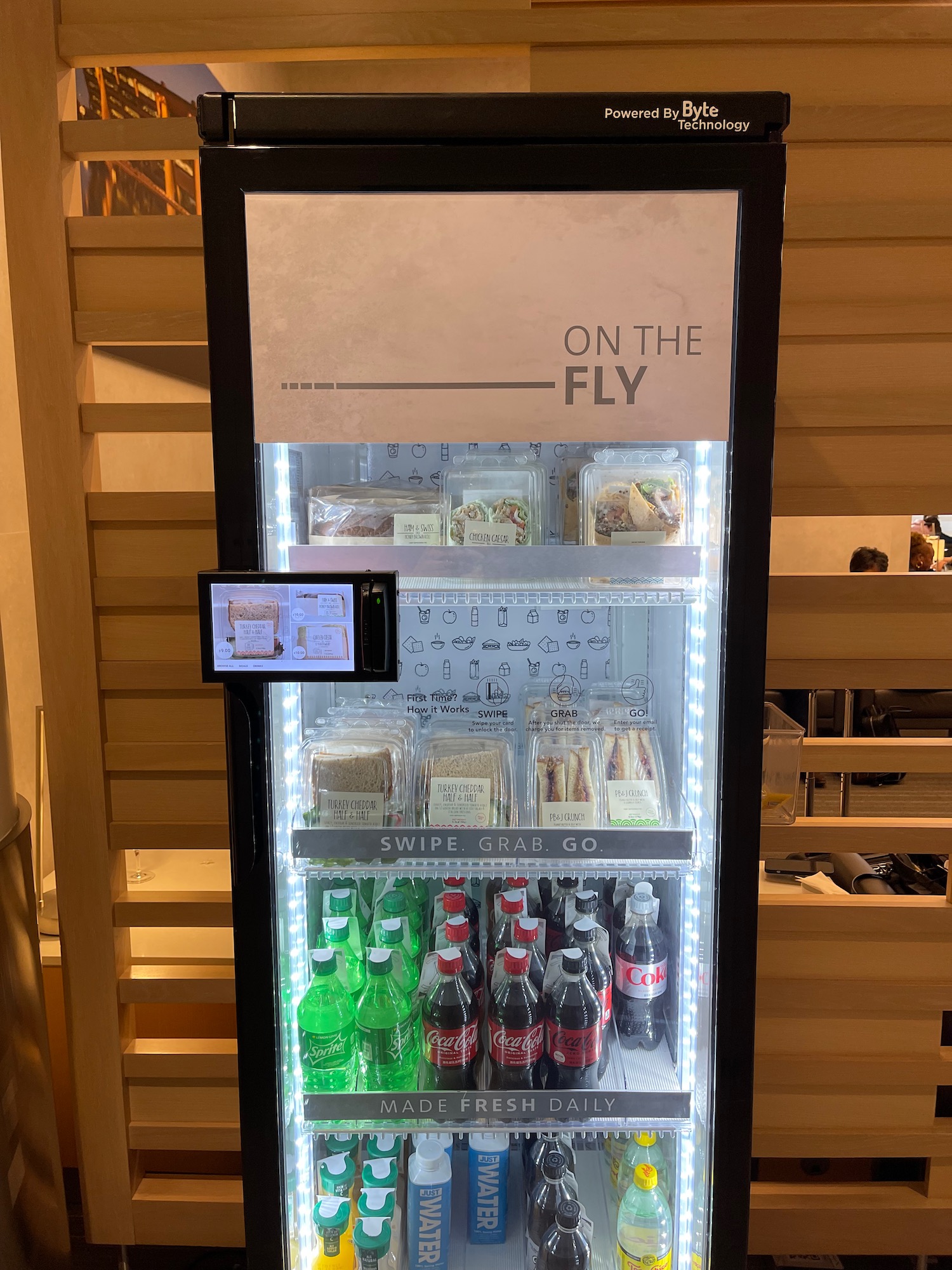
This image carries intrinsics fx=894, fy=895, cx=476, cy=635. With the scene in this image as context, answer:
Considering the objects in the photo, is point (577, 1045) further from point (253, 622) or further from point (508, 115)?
point (508, 115)

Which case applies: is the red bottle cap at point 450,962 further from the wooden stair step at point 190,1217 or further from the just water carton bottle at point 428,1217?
the wooden stair step at point 190,1217

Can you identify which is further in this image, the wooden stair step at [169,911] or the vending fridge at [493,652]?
the wooden stair step at [169,911]

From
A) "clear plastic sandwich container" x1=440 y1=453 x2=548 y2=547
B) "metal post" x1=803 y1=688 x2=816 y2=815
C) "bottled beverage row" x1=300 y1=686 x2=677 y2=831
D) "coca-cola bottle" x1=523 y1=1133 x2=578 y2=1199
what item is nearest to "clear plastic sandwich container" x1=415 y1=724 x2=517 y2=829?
"bottled beverage row" x1=300 y1=686 x2=677 y2=831

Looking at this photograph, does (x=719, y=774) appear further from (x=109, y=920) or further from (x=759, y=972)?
(x=109, y=920)

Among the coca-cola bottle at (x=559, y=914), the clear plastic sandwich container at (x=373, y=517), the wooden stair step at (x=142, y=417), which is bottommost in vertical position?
the coca-cola bottle at (x=559, y=914)

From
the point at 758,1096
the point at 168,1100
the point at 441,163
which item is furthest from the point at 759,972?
the point at 441,163

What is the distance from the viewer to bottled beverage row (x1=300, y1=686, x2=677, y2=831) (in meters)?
1.53

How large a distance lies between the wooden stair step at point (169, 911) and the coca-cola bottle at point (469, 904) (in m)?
0.63

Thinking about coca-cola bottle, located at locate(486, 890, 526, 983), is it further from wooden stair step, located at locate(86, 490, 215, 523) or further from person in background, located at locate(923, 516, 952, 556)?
person in background, located at locate(923, 516, 952, 556)

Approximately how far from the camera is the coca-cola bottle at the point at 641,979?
163cm

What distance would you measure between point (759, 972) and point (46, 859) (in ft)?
6.75

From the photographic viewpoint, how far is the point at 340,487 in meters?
1.54

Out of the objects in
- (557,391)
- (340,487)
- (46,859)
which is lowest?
(46,859)

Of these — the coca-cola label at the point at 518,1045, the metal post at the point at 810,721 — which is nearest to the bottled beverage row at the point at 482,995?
the coca-cola label at the point at 518,1045
